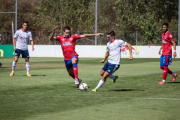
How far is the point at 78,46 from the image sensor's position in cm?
4225

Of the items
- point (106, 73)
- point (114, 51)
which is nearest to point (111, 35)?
point (114, 51)

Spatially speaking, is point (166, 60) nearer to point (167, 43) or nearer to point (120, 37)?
point (167, 43)

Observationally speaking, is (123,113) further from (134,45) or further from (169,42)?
(134,45)

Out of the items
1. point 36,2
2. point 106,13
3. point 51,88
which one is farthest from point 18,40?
point 36,2

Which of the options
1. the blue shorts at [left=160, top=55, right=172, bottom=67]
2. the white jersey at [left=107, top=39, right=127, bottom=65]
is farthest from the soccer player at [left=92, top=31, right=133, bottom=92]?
the blue shorts at [left=160, top=55, right=172, bottom=67]

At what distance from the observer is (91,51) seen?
1649 inches

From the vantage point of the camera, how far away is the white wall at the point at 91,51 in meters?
40.0

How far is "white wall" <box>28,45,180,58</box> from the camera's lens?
40.0 metres

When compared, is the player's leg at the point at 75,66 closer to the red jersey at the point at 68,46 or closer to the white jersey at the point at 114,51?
the red jersey at the point at 68,46

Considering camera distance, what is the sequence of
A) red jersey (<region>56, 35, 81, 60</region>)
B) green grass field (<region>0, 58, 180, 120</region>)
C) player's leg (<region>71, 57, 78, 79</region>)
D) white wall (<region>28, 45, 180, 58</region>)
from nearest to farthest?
green grass field (<region>0, 58, 180, 120</region>)
player's leg (<region>71, 57, 78, 79</region>)
red jersey (<region>56, 35, 81, 60</region>)
white wall (<region>28, 45, 180, 58</region>)

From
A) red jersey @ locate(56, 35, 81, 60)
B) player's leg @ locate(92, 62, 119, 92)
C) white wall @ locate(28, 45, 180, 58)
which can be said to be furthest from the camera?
white wall @ locate(28, 45, 180, 58)

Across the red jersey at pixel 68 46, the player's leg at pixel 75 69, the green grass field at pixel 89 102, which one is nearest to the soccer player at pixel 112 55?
the green grass field at pixel 89 102

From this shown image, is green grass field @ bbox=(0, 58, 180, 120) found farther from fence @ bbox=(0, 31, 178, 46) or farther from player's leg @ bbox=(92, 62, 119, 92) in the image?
fence @ bbox=(0, 31, 178, 46)

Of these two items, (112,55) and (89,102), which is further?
(112,55)
